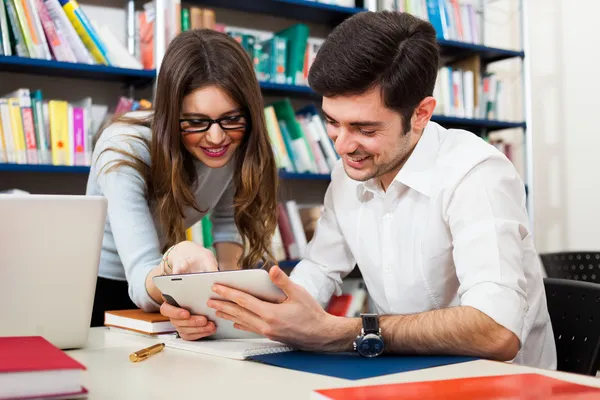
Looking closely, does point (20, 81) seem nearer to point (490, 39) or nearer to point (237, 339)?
point (237, 339)

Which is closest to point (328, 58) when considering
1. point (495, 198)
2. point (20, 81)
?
point (495, 198)

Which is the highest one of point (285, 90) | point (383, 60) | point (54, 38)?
point (54, 38)

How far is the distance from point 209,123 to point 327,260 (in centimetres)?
43

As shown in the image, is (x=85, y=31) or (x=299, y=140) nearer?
(x=85, y=31)

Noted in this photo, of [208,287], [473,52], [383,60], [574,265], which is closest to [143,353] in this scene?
[208,287]

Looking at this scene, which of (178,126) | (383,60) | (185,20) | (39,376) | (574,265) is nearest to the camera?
(39,376)

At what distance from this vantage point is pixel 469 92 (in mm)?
3777

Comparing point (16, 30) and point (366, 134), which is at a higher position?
point (16, 30)

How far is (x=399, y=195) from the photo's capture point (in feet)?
4.81

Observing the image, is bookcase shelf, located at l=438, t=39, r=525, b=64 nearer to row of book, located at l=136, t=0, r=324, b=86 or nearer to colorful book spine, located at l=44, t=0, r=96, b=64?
row of book, located at l=136, t=0, r=324, b=86

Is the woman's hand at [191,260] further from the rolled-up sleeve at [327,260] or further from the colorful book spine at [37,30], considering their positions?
the colorful book spine at [37,30]

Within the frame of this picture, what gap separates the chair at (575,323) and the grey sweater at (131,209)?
816 millimetres

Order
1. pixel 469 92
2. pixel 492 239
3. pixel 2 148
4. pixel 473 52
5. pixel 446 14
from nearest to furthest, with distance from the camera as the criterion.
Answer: pixel 492 239 < pixel 2 148 < pixel 446 14 < pixel 469 92 < pixel 473 52

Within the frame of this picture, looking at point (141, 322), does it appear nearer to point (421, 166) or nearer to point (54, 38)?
point (421, 166)
